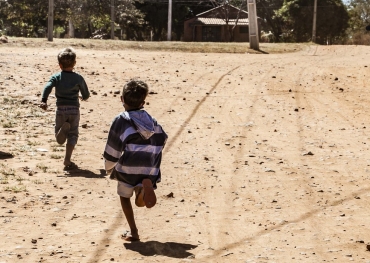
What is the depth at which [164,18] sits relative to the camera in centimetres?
5928

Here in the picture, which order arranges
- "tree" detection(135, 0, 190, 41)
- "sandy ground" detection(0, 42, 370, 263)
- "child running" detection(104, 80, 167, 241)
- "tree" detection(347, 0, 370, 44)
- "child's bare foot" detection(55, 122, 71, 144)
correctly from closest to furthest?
"child running" detection(104, 80, 167, 241) → "sandy ground" detection(0, 42, 370, 263) → "child's bare foot" detection(55, 122, 71, 144) → "tree" detection(135, 0, 190, 41) → "tree" detection(347, 0, 370, 44)

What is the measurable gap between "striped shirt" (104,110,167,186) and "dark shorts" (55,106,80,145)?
311 centimetres

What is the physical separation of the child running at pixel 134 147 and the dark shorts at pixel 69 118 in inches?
122

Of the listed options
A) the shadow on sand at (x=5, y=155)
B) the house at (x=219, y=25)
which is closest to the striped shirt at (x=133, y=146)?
the shadow on sand at (x=5, y=155)

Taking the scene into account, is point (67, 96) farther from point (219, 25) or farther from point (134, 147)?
point (219, 25)

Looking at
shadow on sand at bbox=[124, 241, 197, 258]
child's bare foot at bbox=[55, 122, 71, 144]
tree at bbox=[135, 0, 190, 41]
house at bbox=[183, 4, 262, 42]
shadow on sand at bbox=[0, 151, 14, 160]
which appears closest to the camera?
shadow on sand at bbox=[124, 241, 197, 258]

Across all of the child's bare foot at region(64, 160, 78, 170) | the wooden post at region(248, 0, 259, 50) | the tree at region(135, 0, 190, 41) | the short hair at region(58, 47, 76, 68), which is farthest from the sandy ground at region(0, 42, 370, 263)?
the tree at region(135, 0, 190, 41)

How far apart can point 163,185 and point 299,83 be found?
29.0ft

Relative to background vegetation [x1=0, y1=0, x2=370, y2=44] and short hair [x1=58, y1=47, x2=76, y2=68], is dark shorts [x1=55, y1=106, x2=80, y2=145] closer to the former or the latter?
short hair [x1=58, y1=47, x2=76, y2=68]

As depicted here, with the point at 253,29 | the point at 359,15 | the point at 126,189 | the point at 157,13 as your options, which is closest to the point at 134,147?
the point at 126,189

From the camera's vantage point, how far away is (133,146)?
5.96 m

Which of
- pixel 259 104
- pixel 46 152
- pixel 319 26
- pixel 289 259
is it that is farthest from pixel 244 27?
pixel 289 259

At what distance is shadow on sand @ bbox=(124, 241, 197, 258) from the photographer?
19.0ft

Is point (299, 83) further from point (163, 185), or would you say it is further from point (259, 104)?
point (163, 185)
